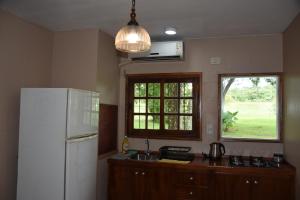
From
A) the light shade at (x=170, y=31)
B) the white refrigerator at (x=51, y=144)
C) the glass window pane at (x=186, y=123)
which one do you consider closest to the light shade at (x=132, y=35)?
the white refrigerator at (x=51, y=144)

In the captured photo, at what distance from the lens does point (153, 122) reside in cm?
415

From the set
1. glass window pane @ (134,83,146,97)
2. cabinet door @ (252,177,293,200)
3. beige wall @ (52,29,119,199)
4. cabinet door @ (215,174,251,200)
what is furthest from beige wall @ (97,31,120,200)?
cabinet door @ (252,177,293,200)

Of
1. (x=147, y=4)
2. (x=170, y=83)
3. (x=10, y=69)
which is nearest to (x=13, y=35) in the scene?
(x=10, y=69)

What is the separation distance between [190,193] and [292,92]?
1.71m

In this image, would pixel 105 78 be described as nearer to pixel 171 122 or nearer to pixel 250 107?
pixel 171 122

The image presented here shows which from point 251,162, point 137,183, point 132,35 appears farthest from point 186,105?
point 132,35

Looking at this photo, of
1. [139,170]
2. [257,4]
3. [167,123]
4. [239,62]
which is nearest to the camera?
[257,4]

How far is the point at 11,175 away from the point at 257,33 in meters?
3.55

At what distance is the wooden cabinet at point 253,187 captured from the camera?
3.06 m

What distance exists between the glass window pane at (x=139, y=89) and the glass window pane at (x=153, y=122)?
364 mm

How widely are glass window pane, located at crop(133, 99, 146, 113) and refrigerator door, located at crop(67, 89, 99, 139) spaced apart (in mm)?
951

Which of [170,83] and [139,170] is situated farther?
[170,83]

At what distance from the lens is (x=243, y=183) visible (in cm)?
318

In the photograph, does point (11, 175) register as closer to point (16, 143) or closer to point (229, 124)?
point (16, 143)
